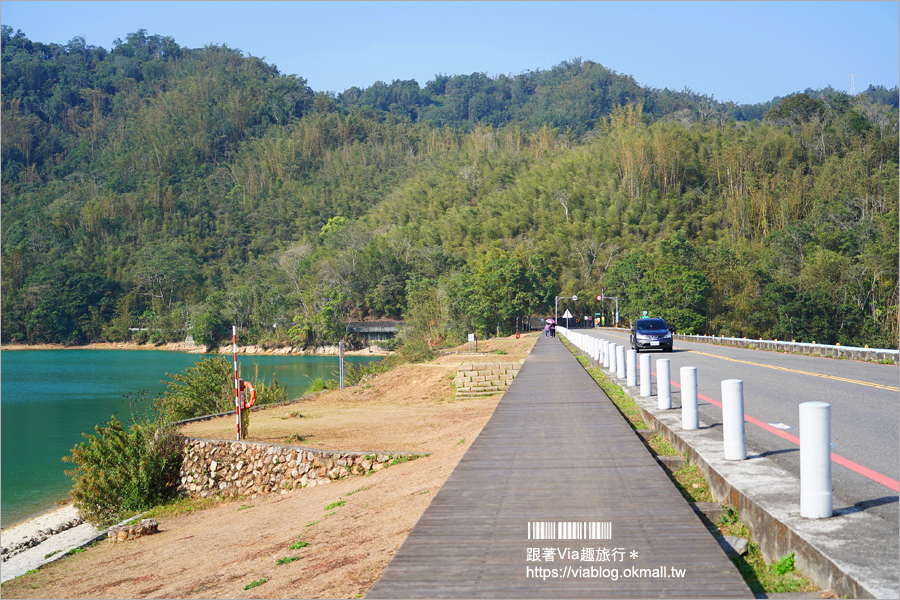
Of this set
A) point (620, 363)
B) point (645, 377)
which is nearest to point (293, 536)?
point (645, 377)

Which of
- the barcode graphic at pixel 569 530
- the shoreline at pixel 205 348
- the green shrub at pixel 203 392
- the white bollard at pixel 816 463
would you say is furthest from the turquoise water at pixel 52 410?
the shoreline at pixel 205 348

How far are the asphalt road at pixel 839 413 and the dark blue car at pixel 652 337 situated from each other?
7784mm

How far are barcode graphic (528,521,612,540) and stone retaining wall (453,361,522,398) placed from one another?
74.4ft

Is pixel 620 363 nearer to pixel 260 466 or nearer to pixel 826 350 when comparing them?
pixel 260 466

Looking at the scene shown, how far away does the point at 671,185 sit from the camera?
130 m

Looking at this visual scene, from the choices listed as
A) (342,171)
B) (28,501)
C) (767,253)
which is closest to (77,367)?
(28,501)

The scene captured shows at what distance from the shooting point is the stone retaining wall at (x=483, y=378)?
28781 mm

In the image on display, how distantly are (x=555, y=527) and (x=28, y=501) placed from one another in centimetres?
2152

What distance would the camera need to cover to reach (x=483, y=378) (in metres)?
29.2

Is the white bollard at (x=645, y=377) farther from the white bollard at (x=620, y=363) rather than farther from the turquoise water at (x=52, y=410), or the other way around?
the turquoise water at (x=52, y=410)

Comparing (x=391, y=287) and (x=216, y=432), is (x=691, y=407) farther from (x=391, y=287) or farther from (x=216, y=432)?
(x=391, y=287)

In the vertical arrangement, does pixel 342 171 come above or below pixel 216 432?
above

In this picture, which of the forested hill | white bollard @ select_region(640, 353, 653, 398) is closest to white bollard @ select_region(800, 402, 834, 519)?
white bollard @ select_region(640, 353, 653, 398)

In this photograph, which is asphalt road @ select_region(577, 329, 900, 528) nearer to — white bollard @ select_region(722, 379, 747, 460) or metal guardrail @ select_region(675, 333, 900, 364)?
white bollard @ select_region(722, 379, 747, 460)
